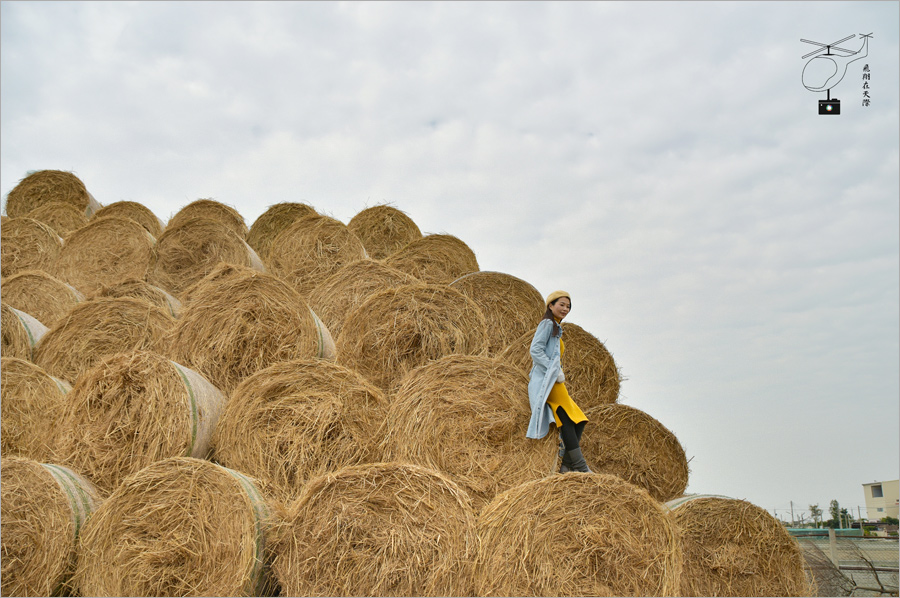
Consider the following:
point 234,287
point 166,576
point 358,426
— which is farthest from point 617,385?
point 166,576

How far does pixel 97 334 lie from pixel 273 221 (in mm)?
3086

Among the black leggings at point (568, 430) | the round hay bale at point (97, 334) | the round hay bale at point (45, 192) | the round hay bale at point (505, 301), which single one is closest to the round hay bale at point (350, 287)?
the round hay bale at point (505, 301)

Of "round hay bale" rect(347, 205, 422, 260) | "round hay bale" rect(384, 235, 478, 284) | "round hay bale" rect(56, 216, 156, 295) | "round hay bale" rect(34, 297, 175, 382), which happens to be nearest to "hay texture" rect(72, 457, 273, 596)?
"round hay bale" rect(34, 297, 175, 382)

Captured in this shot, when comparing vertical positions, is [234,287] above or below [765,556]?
above

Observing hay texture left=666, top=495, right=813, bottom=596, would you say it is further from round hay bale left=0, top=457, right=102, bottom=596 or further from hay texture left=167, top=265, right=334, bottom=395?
round hay bale left=0, top=457, right=102, bottom=596

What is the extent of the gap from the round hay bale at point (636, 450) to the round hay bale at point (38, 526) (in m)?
3.20

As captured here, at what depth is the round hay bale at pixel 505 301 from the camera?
646cm

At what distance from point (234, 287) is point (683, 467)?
11.8 ft

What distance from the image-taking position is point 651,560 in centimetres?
358

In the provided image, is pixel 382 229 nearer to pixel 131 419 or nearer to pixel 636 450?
pixel 636 450

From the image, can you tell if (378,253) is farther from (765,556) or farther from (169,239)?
(765,556)

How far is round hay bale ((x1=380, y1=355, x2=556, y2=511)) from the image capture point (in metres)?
4.36

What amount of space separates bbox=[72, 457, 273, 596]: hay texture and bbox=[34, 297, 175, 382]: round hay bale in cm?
219

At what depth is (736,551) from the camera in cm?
418
